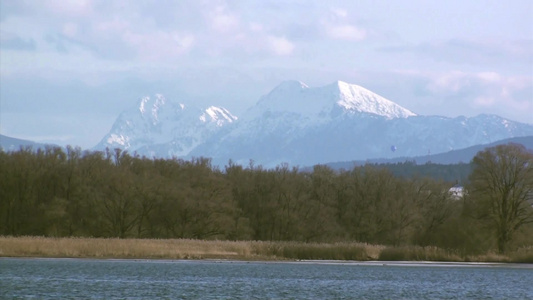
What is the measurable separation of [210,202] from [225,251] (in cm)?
1836

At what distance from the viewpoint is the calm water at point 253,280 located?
47844 mm

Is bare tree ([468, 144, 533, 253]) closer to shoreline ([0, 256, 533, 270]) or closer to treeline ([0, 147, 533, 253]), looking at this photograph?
treeline ([0, 147, 533, 253])

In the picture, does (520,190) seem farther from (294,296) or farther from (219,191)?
(294,296)

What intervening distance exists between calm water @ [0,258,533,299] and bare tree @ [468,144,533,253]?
7.40 metres

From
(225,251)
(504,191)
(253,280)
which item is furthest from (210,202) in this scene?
(253,280)

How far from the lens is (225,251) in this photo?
3118 inches

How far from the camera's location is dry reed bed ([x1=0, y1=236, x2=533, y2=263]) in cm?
7383

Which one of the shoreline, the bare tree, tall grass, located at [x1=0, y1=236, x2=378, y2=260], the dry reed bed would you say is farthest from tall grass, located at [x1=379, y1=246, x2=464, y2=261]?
the bare tree

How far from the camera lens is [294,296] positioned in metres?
47.6

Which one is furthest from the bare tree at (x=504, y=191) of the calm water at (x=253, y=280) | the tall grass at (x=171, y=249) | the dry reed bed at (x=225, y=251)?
the tall grass at (x=171, y=249)

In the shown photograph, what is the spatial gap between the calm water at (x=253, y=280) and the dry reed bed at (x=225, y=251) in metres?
1.86

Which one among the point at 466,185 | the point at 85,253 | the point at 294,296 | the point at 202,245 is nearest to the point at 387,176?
the point at 466,185

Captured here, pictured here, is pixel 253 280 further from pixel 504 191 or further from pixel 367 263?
pixel 504 191

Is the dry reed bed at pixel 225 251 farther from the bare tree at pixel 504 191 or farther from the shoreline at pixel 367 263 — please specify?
the bare tree at pixel 504 191
